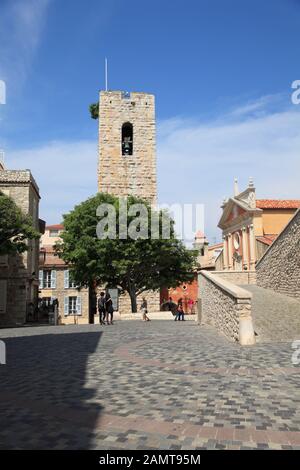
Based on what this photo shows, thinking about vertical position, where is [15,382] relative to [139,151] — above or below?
below

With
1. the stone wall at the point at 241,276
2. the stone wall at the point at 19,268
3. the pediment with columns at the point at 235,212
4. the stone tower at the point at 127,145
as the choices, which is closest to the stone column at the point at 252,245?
the pediment with columns at the point at 235,212

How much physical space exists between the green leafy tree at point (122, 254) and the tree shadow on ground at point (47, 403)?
16.2m

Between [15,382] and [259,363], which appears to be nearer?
[15,382]

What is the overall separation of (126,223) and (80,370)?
1957 centimetres

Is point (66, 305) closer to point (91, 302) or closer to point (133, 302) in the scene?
point (91, 302)

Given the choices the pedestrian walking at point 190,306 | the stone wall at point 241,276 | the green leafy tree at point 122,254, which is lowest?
the pedestrian walking at point 190,306

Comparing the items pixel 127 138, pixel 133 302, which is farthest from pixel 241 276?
pixel 127 138

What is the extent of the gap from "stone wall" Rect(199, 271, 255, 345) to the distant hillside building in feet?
61.3

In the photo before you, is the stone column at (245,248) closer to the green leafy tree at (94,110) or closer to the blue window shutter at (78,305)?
the blue window shutter at (78,305)

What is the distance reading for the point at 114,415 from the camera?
16.3ft

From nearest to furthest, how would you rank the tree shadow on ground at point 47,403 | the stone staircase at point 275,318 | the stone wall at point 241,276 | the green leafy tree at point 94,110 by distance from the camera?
the tree shadow on ground at point 47,403, the stone staircase at point 275,318, the stone wall at point 241,276, the green leafy tree at point 94,110

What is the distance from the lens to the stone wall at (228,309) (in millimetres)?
11156

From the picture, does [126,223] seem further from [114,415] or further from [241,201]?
[114,415]

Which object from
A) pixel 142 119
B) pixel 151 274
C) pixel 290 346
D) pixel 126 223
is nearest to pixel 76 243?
pixel 126 223
